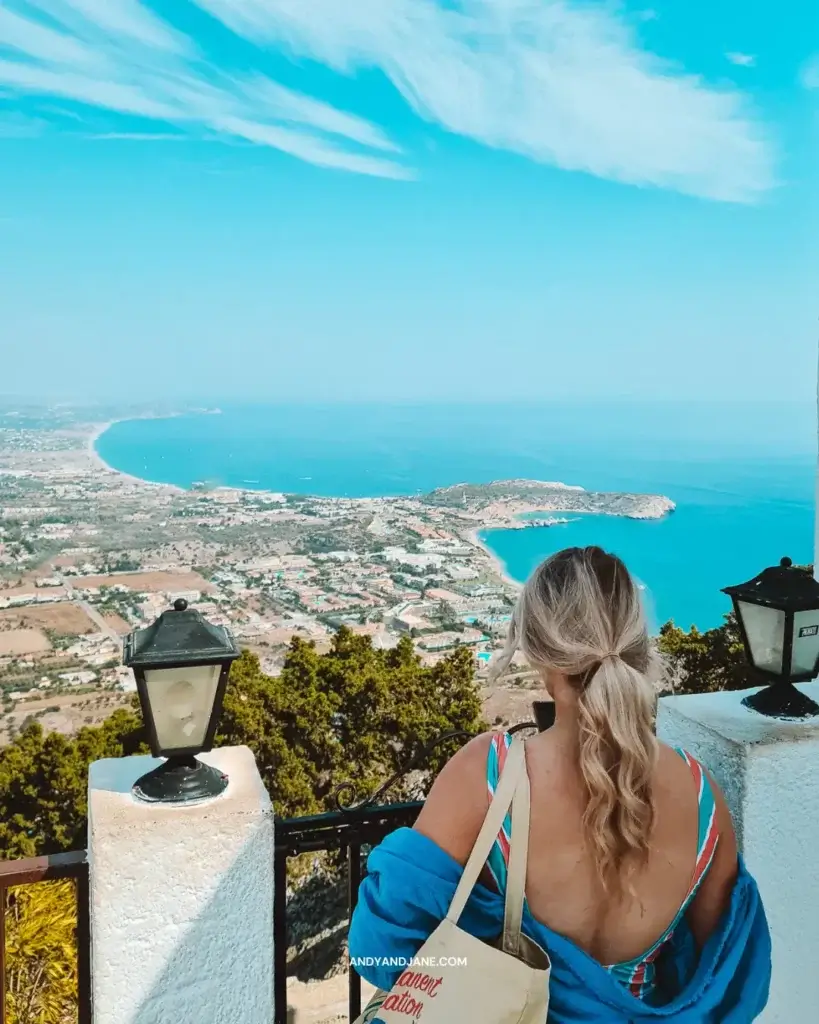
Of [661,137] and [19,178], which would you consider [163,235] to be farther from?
[661,137]

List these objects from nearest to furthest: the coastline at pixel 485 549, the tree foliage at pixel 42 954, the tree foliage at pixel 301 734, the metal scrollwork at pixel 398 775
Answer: the metal scrollwork at pixel 398 775 → the tree foliage at pixel 42 954 → the tree foliage at pixel 301 734 → the coastline at pixel 485 549

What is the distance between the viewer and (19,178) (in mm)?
50031

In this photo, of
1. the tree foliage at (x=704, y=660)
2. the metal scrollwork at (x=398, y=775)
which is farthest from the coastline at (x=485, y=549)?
the metal scrollwork at (x=398, y=775)

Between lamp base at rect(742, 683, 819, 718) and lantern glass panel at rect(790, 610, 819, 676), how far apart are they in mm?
43

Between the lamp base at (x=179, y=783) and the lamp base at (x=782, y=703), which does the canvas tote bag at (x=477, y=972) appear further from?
the lamp base at (x=782, y=703)

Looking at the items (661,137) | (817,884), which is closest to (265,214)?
(661,137)

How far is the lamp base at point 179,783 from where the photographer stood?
1.24 m

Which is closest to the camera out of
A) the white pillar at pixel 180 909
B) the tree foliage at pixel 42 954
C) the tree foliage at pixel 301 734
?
the white pillar at pixel 180 909

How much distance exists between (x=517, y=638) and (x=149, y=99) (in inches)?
2191

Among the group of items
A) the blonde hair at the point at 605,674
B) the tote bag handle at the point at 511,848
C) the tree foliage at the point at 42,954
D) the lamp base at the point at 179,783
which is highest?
the blonde hair at the point at 605,674

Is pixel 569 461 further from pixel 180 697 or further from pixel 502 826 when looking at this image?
pixel 502 826

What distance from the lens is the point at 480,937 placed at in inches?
36.9

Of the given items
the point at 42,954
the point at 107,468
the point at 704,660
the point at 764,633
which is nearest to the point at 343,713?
the point at 704,660

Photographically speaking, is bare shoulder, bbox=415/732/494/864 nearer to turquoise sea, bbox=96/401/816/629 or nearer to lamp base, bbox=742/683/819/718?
lamp base, bbox=742/683/819/718
